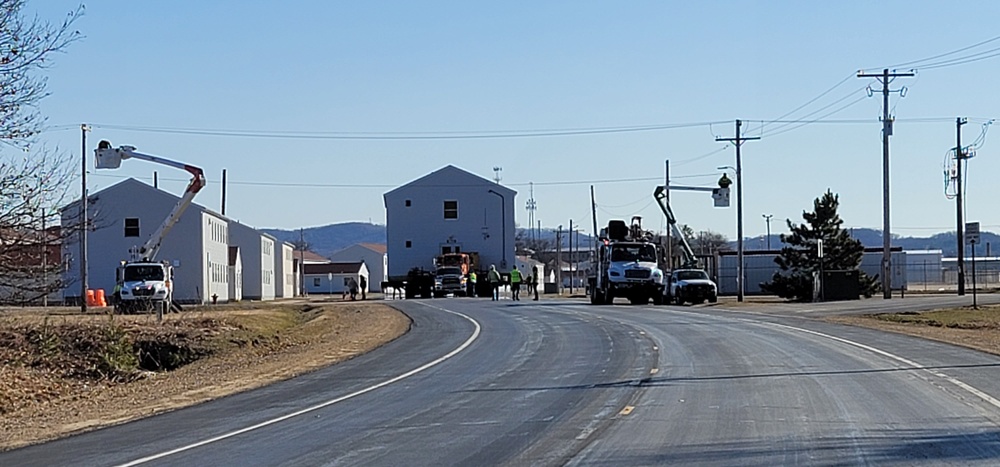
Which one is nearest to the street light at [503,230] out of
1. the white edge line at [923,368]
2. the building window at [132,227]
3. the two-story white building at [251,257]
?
the two-story white building at [251,257]

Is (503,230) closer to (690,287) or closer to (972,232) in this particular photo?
(690,287)

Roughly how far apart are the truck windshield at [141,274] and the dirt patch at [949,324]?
89.5 ft

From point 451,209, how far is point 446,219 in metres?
0.86

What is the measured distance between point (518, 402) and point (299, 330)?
21.9 meters

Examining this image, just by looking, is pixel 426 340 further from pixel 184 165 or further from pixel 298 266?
pixel 298 266

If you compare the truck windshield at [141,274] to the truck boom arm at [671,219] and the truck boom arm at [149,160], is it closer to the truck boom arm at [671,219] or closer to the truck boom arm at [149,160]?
the truck boom arm at [149,160]

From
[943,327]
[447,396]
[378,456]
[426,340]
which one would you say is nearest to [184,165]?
[426,340]

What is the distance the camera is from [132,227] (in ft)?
232

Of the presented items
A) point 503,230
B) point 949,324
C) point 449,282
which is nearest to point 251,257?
point 503,230

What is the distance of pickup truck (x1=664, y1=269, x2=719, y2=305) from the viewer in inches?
2221

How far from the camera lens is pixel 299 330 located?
37.6 m

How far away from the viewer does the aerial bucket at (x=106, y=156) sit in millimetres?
44875

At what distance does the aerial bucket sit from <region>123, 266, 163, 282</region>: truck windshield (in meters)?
5.53

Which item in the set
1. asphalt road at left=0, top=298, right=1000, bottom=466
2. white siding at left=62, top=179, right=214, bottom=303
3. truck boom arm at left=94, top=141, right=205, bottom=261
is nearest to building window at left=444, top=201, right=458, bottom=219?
white siding at left=62, top=179, right=214, bottom=303
